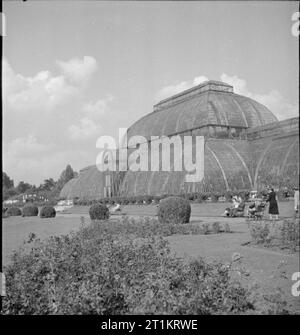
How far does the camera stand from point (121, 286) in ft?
17.4

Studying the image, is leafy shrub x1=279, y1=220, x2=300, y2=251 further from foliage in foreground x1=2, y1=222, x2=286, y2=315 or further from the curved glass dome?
the curved glass dome

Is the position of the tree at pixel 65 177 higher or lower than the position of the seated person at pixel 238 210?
higher

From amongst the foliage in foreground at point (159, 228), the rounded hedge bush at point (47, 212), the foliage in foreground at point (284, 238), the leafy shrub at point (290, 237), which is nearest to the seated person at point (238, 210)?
the foliage in foreground at point (159, 228)

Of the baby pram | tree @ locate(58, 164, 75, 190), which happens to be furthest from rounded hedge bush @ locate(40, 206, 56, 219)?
tree @ locate(58, 164, 75, 190)

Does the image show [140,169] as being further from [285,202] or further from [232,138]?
[285,202]

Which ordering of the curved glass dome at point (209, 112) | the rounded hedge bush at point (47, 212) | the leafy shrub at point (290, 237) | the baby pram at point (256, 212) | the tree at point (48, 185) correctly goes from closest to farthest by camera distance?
1. the leafy shrub at point (290, 237)
2. the baby pram at point (256, 212)
3. the rounded hedge bush at point (47, 212)
4. the curved glass dome at point (209, 112)
5. the tree at point (48, 185)

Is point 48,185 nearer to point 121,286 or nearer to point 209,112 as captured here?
point 209,112

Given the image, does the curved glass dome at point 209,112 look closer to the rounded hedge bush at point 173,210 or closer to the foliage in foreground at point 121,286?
the rounded hedge bush at point 173,210

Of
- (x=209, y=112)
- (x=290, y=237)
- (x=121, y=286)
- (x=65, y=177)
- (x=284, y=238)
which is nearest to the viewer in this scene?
(x=121, y=286)

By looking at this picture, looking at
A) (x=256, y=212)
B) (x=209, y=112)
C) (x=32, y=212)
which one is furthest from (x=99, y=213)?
(x=209, y=112)

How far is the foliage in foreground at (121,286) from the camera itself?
4.81 m

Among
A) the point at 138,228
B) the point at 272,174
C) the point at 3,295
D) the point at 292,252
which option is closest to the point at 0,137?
the point at 3,295

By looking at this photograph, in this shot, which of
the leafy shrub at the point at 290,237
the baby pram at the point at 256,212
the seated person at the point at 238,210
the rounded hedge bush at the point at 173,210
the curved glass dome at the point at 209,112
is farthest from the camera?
the curved glass dome at the point at 209,112
